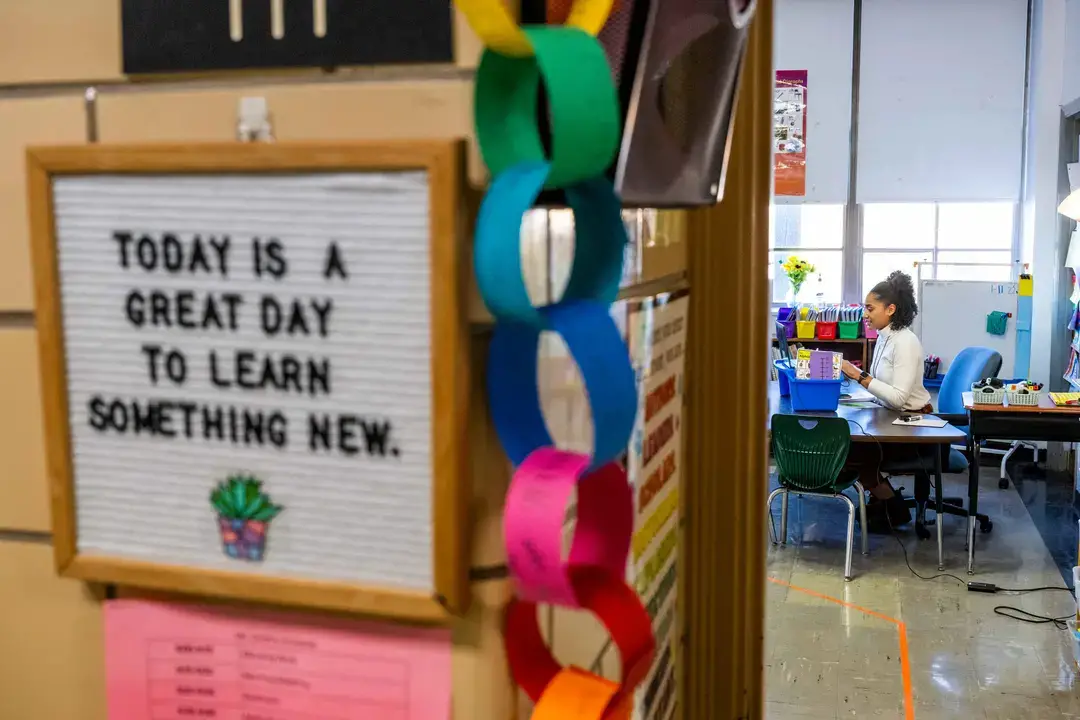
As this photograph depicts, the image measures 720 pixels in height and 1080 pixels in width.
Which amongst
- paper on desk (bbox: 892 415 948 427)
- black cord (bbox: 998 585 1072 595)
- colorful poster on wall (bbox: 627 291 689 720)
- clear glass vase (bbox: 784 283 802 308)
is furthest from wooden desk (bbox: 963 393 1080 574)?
colorful poster on wall (bbox: 627 291 689 720)

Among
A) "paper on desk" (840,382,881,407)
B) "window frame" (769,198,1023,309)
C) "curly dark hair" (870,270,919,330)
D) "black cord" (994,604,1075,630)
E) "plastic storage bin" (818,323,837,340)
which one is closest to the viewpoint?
"black cord" (994,604,1075,630)

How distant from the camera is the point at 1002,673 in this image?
431 cm

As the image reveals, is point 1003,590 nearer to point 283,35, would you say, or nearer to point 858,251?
point 858,251

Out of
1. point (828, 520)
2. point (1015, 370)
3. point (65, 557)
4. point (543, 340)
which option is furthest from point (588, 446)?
point (1015, 370)

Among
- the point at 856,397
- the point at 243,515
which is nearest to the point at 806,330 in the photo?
the point at 856,397

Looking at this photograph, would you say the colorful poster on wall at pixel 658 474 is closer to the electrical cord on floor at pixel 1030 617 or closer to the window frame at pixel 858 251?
the electrical cord on floor at pixel 1030 617

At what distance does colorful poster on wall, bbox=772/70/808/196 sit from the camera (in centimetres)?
961

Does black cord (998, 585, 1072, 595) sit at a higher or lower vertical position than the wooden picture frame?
lower

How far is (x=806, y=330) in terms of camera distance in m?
9.30

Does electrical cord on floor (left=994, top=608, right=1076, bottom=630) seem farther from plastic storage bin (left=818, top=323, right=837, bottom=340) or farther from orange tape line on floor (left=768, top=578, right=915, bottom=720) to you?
plastic storage bin (left=818, top=323, right=837, bottom=340)

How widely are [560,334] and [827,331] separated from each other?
913cm

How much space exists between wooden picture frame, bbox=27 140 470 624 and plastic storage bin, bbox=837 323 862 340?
8976mm

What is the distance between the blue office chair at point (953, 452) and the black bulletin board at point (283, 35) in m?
5.67

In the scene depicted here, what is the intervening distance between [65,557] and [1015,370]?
937 cm
